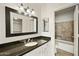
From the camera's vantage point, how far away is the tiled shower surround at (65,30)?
3.42 ft

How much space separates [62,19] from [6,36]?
78cm

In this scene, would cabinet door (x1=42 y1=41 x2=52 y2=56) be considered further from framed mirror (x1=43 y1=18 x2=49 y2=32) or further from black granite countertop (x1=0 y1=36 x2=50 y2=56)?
framed mirror (x1=43 y1=18 x2=49 y2=32)

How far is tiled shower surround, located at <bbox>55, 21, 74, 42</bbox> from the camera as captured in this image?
1041mm

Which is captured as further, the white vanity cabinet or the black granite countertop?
the white vanity cabinet

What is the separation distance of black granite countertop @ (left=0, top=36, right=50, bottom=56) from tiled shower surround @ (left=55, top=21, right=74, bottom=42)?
19 cm

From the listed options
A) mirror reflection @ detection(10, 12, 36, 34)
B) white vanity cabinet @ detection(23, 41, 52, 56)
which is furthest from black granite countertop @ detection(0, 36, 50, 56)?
mirror reflection @ detection(10, 12, 36, 34)

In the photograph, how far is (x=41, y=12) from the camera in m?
1.12

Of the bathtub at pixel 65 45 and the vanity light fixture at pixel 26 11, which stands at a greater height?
the vanity light fixture at pixel 26 11

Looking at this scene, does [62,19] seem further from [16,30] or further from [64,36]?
[16,30]

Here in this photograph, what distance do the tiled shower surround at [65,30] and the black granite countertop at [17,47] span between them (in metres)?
0.19

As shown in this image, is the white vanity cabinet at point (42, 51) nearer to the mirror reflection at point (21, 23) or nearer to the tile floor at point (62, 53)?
the tile floor at point (62, 53)

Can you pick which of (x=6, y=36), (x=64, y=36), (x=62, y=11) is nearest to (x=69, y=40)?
(x=64, y=36)

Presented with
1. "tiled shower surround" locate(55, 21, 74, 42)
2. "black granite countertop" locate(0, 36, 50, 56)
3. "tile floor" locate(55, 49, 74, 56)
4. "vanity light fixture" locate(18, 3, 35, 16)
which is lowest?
"tile floor" locate(55, 49, 74, 56)

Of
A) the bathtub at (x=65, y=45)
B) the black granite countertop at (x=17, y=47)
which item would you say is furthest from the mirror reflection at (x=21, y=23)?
the bathtub at (x=65, y=45)
